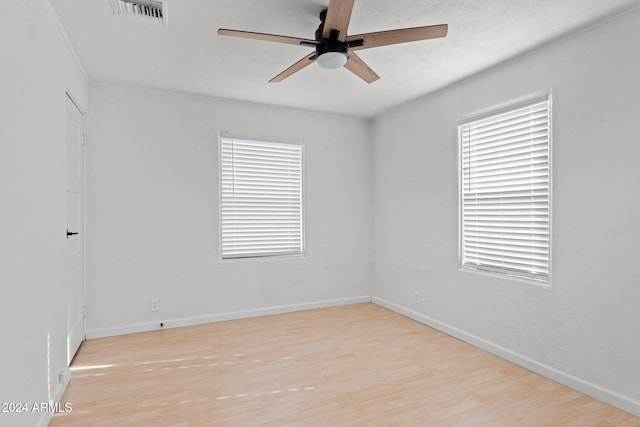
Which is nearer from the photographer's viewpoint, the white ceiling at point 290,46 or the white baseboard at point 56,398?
the white baseboard at point 56,398

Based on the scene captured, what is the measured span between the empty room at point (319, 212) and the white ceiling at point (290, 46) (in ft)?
0.08

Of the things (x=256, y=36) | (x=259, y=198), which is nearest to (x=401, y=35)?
(x=256, y=36)

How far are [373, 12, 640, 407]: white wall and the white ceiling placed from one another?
9.3 inches

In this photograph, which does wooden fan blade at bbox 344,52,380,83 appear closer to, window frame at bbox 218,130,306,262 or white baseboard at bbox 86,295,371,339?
window frame at bbox 218,130,306,262

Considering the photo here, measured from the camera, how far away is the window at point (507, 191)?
2945 mm

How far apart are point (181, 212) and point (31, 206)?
218 centimetres

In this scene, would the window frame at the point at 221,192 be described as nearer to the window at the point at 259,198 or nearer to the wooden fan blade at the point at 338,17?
the window at the point at 259,198

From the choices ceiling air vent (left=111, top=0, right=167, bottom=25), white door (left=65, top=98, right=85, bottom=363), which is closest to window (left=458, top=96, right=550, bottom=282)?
ceiling air vent (left=111, top=0, right=167, bottom=25)

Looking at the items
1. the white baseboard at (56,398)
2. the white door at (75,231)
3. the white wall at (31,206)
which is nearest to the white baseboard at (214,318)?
the white door at (75,231)

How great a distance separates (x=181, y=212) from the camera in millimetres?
4082

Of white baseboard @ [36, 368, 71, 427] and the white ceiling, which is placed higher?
the white ceiling

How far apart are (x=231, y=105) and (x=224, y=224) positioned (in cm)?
147

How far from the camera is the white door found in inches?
118

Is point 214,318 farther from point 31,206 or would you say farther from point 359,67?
point 359,67
